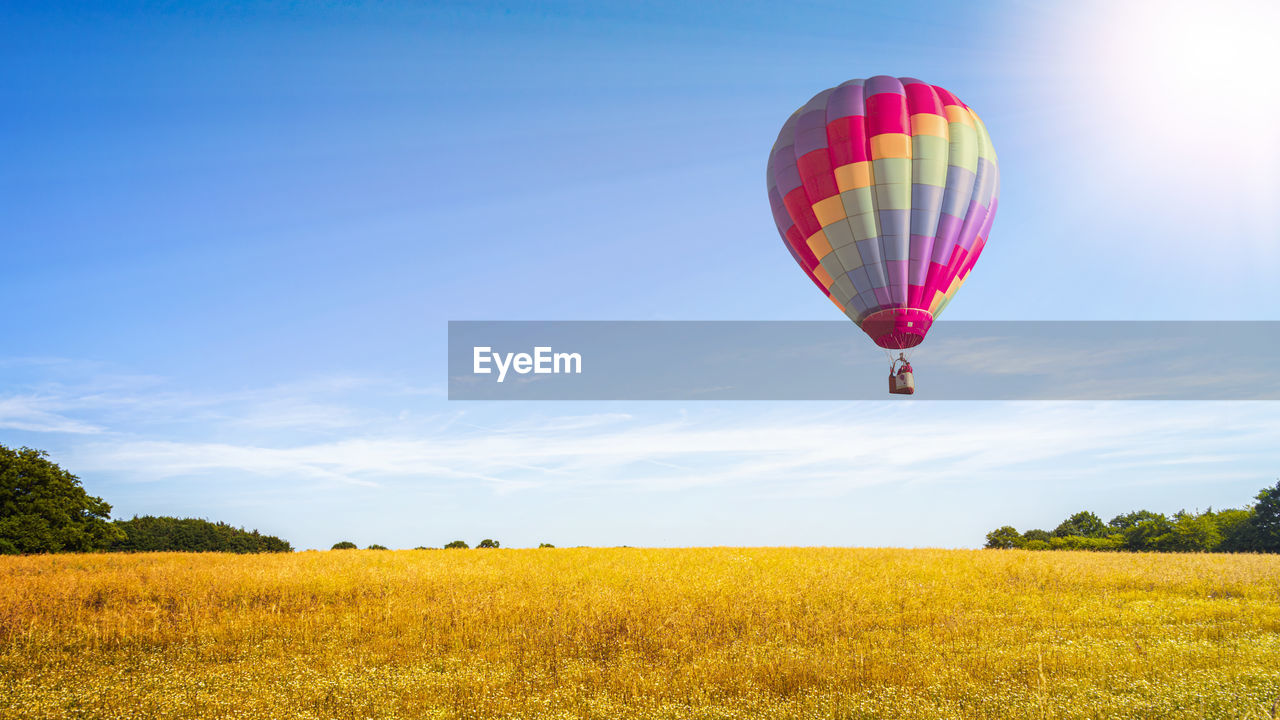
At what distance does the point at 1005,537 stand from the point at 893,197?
29644mm

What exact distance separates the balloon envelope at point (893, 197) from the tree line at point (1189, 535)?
2055 centimetres

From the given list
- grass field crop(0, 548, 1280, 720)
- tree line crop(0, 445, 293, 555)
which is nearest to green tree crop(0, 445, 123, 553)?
tree line crop(0, 445, 293, 555)

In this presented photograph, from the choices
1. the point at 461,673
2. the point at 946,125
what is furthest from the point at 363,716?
the point at 946,125

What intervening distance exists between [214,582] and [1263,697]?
17.9 meters

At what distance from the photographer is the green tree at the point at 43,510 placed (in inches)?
1152

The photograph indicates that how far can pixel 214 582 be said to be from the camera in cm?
1459

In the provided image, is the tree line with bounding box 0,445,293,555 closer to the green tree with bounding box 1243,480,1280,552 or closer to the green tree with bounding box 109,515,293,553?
the green tree with bounding box 109,515,293,553

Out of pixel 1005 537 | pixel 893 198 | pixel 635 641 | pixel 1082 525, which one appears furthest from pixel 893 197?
pixel 1082 525

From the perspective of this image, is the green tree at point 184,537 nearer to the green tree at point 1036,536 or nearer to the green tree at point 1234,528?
the green tree at point 1036,536

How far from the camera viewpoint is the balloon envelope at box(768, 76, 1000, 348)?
60.5ft

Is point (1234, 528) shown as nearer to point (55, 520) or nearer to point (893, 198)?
point (893, 198)

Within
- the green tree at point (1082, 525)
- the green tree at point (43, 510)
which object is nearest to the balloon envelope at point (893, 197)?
the green tree at point (43, 510)

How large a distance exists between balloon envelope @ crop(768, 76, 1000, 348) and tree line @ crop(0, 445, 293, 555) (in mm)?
24850

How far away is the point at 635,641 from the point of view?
34.9 feet
